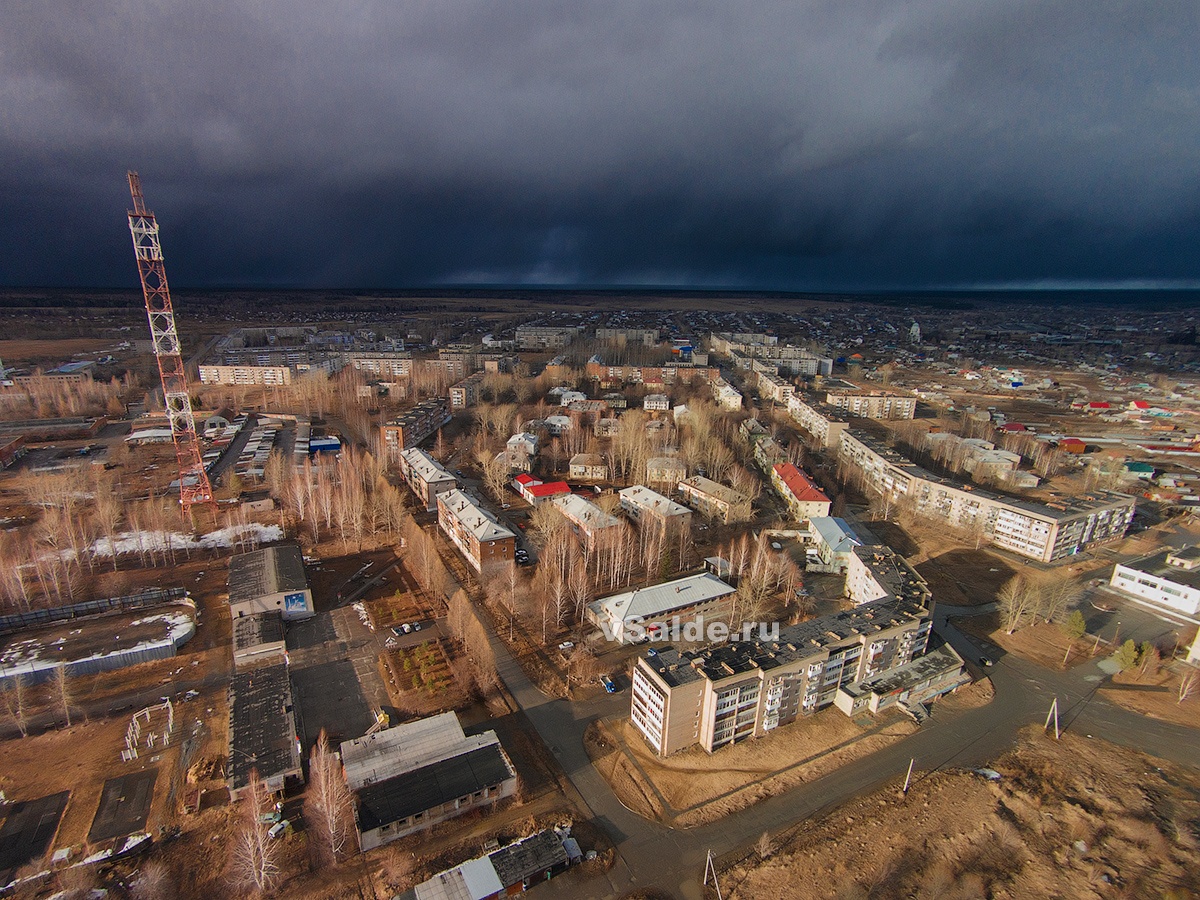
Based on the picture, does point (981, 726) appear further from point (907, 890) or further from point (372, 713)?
point (372, 713)

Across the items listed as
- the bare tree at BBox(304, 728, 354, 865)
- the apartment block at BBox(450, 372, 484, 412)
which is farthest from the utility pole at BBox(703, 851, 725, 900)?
the apartment block at BBox(450, 372, 484, 412)

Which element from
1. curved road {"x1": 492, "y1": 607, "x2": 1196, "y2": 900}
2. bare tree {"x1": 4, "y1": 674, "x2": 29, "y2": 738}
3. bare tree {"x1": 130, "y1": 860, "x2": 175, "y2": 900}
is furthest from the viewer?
bare tree {"x1": 4, "y1": 674, "x2": 29, "y2": 738}

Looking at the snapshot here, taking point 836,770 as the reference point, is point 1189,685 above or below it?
above

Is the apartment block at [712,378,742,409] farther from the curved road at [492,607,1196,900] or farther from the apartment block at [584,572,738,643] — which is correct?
the curved road at [492,607,1196,900]

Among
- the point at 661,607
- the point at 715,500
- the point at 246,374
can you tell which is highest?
the point at 246,374

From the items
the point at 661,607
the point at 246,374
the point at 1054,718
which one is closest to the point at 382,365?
the point at 246,374

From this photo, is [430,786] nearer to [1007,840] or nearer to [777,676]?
[777,676]
